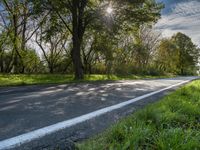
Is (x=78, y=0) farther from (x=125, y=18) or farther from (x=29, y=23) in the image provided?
(x=29, y=23)

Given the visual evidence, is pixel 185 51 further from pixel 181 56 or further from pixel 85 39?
pixel 85 39

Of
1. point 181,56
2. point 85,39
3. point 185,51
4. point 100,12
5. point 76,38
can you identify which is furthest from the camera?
point 185,51

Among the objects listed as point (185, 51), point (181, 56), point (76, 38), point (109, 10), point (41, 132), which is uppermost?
point (109, 10)

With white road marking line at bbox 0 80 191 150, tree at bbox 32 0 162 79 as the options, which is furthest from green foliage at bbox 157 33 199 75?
white road marking line at bbox 0 80 191 150

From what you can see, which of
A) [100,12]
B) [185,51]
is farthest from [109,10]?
[185,51]

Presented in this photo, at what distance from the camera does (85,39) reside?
120 ft

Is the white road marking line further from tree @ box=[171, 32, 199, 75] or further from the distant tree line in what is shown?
tree @ box=[171, 32, 199, 75]

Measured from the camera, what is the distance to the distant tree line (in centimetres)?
1870

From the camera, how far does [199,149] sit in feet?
9.77

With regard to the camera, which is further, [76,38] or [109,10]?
[76,38]

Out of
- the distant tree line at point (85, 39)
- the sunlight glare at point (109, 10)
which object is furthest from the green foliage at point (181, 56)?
the sunlight glare at point (109, 10)

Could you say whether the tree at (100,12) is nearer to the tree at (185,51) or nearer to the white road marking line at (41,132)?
the white road marking line at (41,132)

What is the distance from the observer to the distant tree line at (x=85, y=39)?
61.4 feet

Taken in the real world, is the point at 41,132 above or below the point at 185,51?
below
